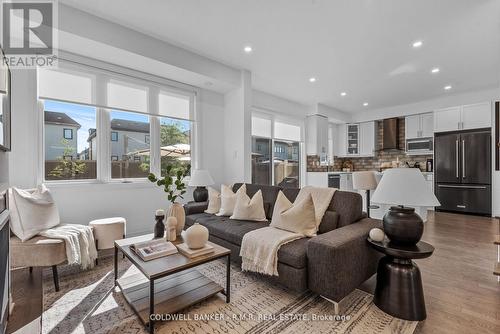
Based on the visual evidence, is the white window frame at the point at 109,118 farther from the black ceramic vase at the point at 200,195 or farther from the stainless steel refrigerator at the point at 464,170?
the stainless steel refrigerator at the point at 464,170

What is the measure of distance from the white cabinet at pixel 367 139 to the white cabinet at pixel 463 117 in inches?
60.3

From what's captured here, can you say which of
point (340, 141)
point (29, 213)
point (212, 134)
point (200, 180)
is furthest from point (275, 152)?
point (29, 213)

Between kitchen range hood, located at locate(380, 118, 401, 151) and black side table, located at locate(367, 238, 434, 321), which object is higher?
kitchen range hood, located at locate(380, 118, 401, 151)

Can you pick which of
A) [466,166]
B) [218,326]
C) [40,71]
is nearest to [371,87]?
[466,166]

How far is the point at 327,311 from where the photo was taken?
6.13ft

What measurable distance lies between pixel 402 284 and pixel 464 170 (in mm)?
5352

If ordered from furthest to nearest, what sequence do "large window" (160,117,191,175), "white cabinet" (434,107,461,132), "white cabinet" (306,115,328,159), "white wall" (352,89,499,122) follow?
"white cabinet" (306,115,328,159) < "white cabinet" (434,107,461,132) < "white wall" (352,89,499,122) < "large window" (160,117,191,175)

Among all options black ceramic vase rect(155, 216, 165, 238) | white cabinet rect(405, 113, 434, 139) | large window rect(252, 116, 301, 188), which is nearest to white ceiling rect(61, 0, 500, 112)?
large window rect(252, 116, 301, 188)

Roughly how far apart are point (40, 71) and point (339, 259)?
13.2ft

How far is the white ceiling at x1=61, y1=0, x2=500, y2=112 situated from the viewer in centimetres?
259

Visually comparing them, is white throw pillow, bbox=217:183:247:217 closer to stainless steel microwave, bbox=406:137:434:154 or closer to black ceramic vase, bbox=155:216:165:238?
black ceramic vase, bbox=155:216:165:238

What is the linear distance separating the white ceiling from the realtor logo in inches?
12.2

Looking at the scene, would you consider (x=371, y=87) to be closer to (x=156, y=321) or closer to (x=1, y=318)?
(x=156, y=321)

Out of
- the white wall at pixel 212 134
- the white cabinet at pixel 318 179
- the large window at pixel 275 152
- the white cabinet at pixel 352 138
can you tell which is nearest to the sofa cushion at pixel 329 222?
the white wall at pixel 212 134
